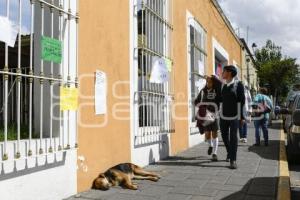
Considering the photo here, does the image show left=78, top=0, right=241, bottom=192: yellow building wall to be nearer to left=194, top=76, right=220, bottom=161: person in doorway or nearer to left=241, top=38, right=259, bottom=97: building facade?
left=194, top=76, right=220, bottom=161: person in doorway

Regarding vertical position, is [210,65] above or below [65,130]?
above

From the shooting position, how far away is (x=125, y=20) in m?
6.99

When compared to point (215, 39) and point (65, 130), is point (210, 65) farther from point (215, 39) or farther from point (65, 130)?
point (65, 130)

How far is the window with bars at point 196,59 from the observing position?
11781 millimetres

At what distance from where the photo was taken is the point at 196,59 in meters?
12.2

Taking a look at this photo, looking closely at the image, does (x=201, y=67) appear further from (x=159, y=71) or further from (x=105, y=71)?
(x=105, y=71)

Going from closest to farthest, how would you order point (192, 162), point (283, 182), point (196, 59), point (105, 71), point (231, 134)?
point (105, 71) → point (283, 182) → point (231, 134) → point (192, 162) → point (196, 59)

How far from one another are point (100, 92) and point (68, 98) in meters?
0.89

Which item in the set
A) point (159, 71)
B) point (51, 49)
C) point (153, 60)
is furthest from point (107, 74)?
point (159, 71)

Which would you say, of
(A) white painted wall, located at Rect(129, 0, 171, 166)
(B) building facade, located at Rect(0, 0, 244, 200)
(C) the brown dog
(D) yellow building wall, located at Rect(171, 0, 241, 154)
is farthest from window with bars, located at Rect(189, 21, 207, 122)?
(C) the brown dog

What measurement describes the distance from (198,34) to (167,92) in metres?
4.02

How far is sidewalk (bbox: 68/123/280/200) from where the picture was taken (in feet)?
18.1

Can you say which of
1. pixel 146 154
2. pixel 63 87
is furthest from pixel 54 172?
pixel 146 154

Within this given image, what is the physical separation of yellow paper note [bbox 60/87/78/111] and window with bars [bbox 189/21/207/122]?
650cm
